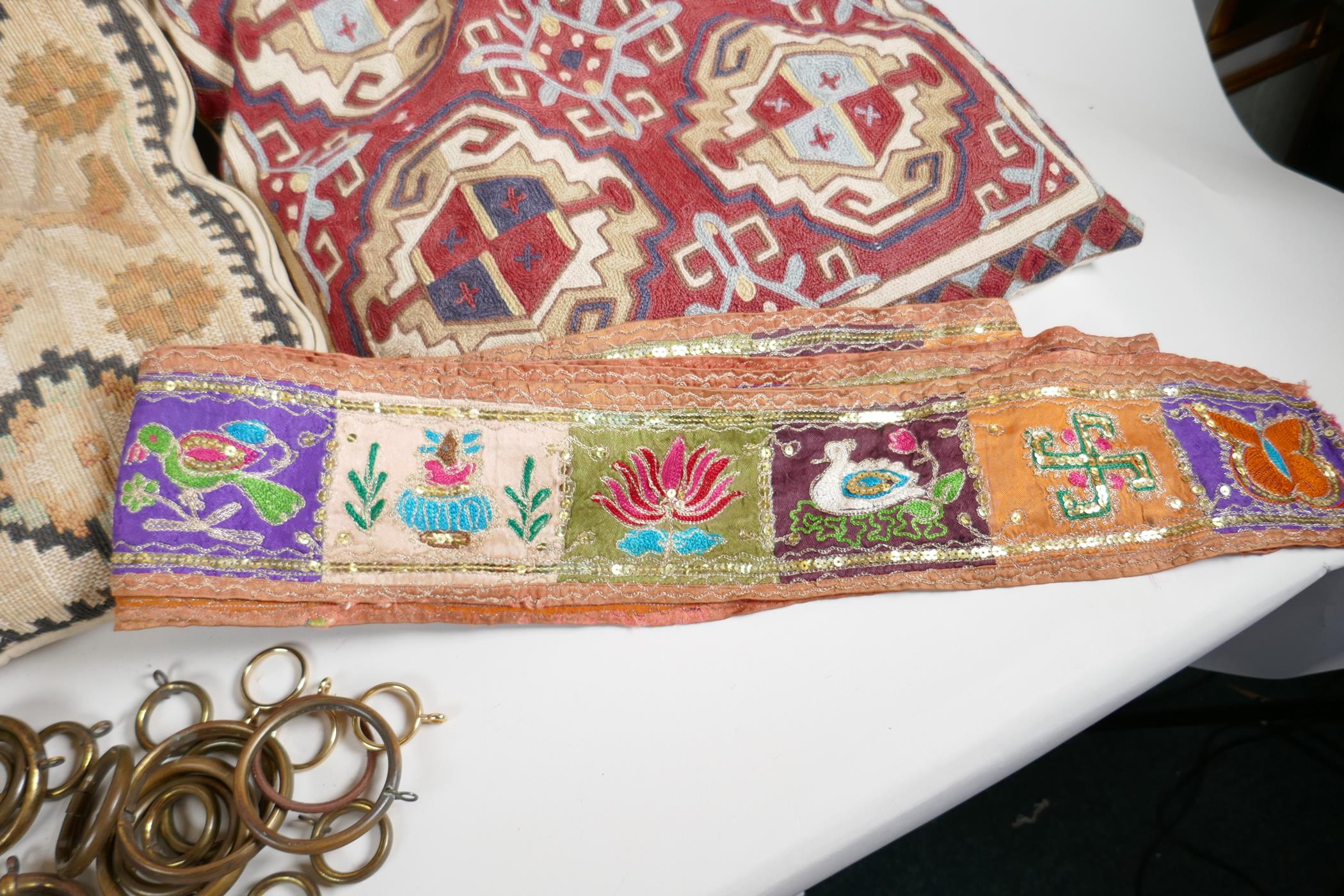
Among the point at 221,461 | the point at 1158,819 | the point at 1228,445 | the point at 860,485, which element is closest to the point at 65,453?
the point at 221,461

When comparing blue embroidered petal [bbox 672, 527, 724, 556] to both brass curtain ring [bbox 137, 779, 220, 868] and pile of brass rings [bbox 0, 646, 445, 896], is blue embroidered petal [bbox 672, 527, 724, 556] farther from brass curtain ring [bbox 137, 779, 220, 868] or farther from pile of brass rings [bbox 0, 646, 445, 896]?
brass curtain ring [bbox 137, 779, 220, 868]

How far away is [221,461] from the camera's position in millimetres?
832

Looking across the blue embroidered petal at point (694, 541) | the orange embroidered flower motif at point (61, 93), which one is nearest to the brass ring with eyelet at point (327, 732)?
the blue embroidered petal at point (694, 541)

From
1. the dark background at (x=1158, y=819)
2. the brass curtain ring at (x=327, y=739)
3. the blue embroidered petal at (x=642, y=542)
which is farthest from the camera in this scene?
the dark background at (x=1158, y=819)

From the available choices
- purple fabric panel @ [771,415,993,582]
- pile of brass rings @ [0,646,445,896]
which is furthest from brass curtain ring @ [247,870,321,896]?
purple fabric panel @ [771,415,993,582]

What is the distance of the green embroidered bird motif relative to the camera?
2.67ft

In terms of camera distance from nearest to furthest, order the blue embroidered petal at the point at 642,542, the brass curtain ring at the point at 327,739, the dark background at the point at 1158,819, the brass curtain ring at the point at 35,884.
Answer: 1. the brass curtain ring at the point at 35,884
2. the brass curtain ring at the point at 327,739
3. the blue embroidered petal at the point at 642,542
4. the dark background at the point at 1158,819

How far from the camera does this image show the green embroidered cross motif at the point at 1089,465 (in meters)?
0.91

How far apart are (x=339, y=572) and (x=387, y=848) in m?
0.25

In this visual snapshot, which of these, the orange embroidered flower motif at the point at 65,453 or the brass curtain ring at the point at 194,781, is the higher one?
the orange embroidered flower motif at the point at 65,453

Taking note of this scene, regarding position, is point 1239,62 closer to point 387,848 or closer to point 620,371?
point 620,371

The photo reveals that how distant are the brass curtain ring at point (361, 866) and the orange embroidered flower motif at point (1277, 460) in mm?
909

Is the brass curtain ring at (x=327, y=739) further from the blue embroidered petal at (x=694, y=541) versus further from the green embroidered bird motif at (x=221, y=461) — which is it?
the blue embroidered petal at (x=694, y=541)

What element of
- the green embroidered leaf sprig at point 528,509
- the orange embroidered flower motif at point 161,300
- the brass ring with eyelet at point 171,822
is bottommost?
the brass ring with eyelet at point 171,822
